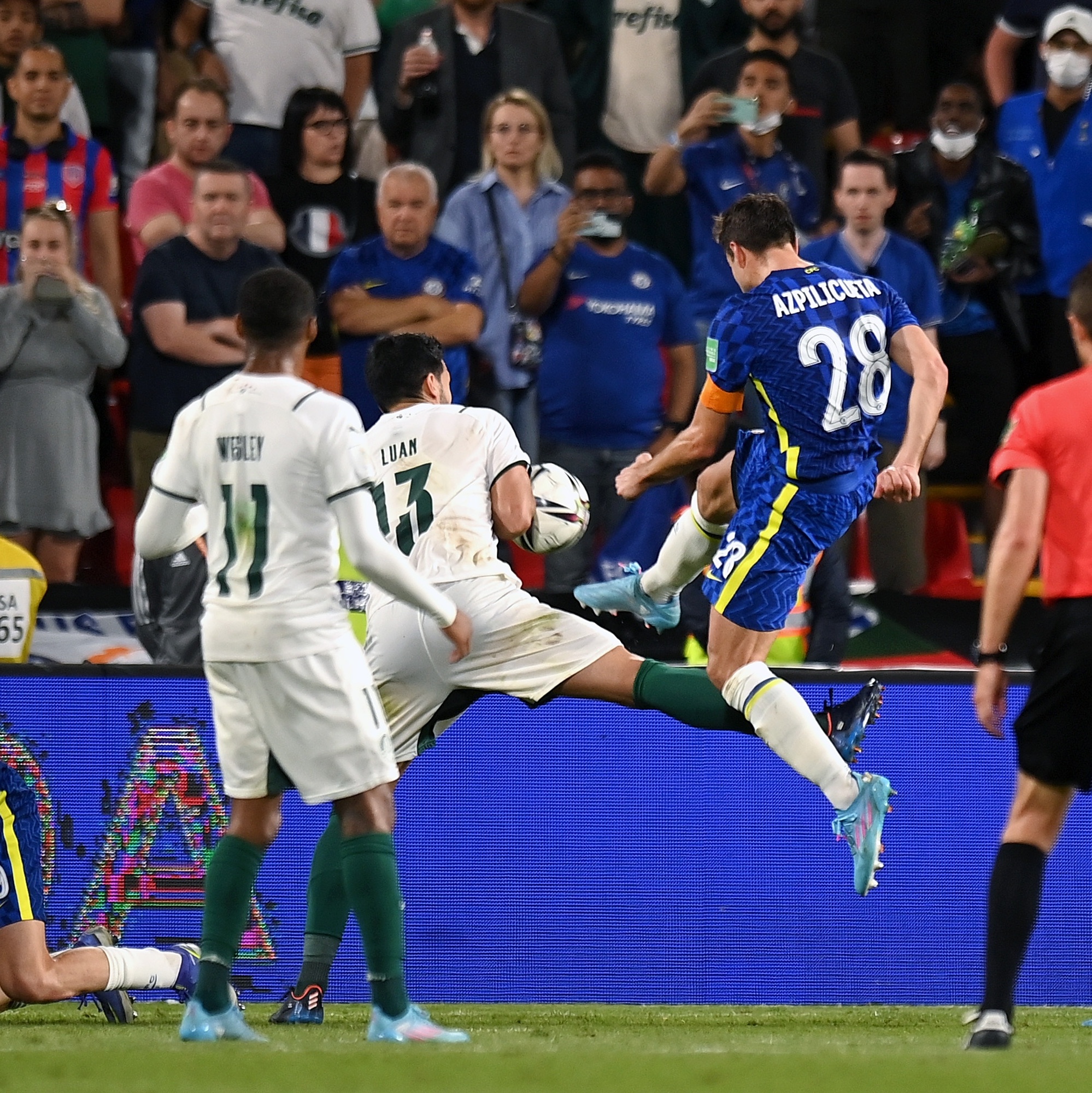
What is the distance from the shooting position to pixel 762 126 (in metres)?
9.60

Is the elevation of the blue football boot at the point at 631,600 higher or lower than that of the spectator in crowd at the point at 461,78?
lower

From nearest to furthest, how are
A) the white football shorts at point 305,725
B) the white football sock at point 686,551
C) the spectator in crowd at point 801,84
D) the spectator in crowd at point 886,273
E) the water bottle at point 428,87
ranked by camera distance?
the white football shorts at point 305,725 < the white football sock at point 686,551 < the spectator in crowd at point 886,273 < the water bottle at point 428,87 < the spectator in crowd at point 801,84

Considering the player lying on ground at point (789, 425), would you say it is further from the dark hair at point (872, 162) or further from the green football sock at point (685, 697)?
the dark hair at point (872, 162)

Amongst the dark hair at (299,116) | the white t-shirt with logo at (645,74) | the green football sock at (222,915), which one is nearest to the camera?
the green football sock at (222,915)

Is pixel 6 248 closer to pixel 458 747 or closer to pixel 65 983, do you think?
pixel 458 747

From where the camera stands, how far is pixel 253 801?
545 centimetres

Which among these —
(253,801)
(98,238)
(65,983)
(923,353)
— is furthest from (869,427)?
(98,238)

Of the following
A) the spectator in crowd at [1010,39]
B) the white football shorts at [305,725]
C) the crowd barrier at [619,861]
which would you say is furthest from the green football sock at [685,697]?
the spectator in crowd at [1010,39]

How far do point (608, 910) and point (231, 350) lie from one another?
3.21 metres

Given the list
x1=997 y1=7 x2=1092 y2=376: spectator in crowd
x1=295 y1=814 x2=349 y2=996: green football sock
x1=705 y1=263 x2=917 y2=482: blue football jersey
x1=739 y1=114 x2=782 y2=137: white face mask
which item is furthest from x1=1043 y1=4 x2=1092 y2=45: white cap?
x1=295 y1=814 x2=349 y2=996: green football sock

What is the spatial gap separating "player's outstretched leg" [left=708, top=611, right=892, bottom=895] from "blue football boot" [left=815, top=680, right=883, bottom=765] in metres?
0.11

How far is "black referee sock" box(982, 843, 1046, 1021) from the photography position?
17.1 ft

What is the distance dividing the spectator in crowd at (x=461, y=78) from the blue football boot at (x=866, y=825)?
4860mm

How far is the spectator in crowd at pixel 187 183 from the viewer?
9367 millimetres
